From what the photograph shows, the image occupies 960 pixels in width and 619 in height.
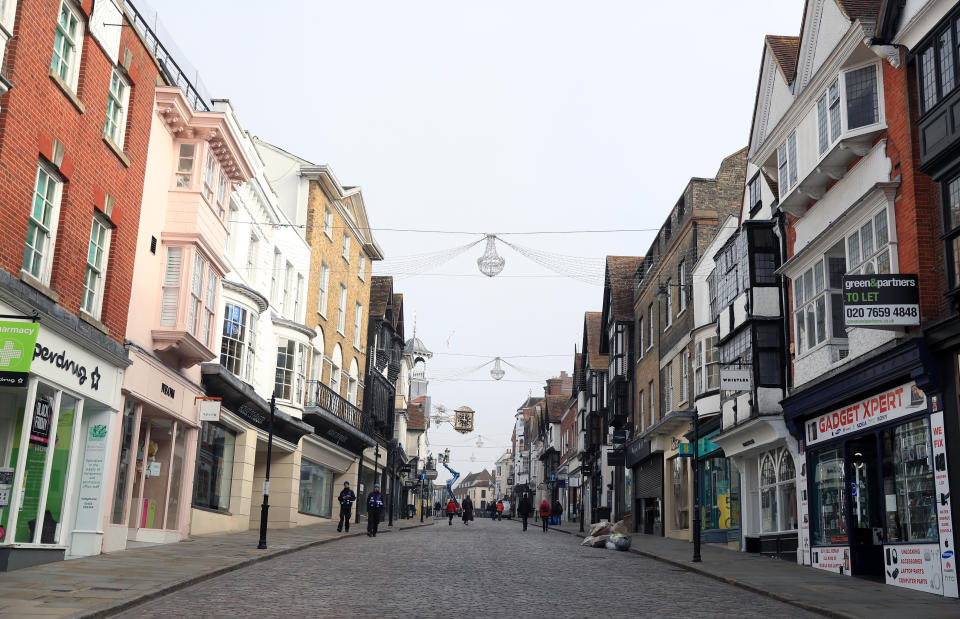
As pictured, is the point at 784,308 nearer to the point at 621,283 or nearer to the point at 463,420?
the point at 621,283

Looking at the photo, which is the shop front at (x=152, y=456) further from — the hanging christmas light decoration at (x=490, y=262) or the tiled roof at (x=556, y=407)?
the tiled roof at (x=556, y=407)

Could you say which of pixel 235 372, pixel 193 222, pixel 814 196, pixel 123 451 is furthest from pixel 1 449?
pixel 814 196

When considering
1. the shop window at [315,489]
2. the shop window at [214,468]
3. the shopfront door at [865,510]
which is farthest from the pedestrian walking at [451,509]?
the shopfront door at [865,510]

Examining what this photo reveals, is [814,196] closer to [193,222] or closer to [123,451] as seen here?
[193,222]

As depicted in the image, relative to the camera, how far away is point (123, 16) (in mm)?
17547

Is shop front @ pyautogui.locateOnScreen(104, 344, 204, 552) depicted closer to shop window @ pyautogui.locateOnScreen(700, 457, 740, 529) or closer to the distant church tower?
shop window @ pyautogui.locateOnScreen(700, 457, 740, 529)

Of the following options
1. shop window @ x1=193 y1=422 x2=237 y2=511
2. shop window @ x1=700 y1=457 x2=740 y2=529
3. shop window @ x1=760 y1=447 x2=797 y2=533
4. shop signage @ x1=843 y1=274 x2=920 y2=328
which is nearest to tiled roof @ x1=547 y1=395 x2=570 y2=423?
shop window @ x1=700 y1=457 x2=740 y2=529

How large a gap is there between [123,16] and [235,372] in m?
12.1

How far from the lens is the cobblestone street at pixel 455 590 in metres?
11.0

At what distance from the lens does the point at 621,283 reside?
43750 millimetres

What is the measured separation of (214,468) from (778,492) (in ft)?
→ 50.4

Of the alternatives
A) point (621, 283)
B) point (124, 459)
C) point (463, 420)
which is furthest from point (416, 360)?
point (124, 459)

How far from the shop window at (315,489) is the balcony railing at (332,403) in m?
2.32

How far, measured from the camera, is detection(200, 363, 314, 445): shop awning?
2436 cm
